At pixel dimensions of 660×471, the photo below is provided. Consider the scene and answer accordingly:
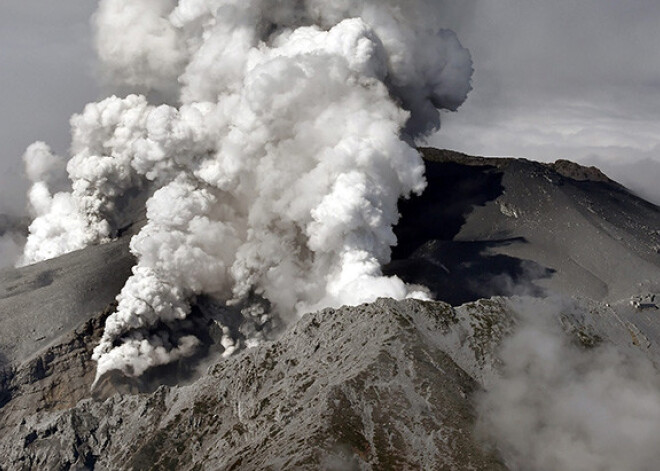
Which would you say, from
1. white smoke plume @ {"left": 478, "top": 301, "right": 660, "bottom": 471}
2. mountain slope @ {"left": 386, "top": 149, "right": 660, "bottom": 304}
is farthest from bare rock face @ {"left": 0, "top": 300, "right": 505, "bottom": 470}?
mountain slope @ {"left": 386, "top": 149, "right": 660, "bottom": 304}

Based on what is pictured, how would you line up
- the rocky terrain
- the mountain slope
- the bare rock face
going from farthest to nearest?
the mountain slope
the rocky terrain
the bare rock face

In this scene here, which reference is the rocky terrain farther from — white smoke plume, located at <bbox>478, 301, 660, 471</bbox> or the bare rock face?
white smoke plume, located at <bbox>478, 301, 660, 471</bbox>

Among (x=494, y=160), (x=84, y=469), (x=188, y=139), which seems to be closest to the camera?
(x=84, y=469)

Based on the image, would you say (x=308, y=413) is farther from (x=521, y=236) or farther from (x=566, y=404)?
(x=521, y=236)

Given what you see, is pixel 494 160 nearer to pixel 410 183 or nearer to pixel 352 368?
pixel 410 183

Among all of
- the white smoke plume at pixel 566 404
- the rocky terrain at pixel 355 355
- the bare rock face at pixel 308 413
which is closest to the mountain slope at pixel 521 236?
the rocky terrain at pixel 355 355

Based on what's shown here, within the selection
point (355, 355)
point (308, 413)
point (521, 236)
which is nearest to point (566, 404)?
point (355, 355)

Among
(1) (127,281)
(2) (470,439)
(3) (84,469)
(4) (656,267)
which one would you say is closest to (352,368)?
(2) (470,439)
